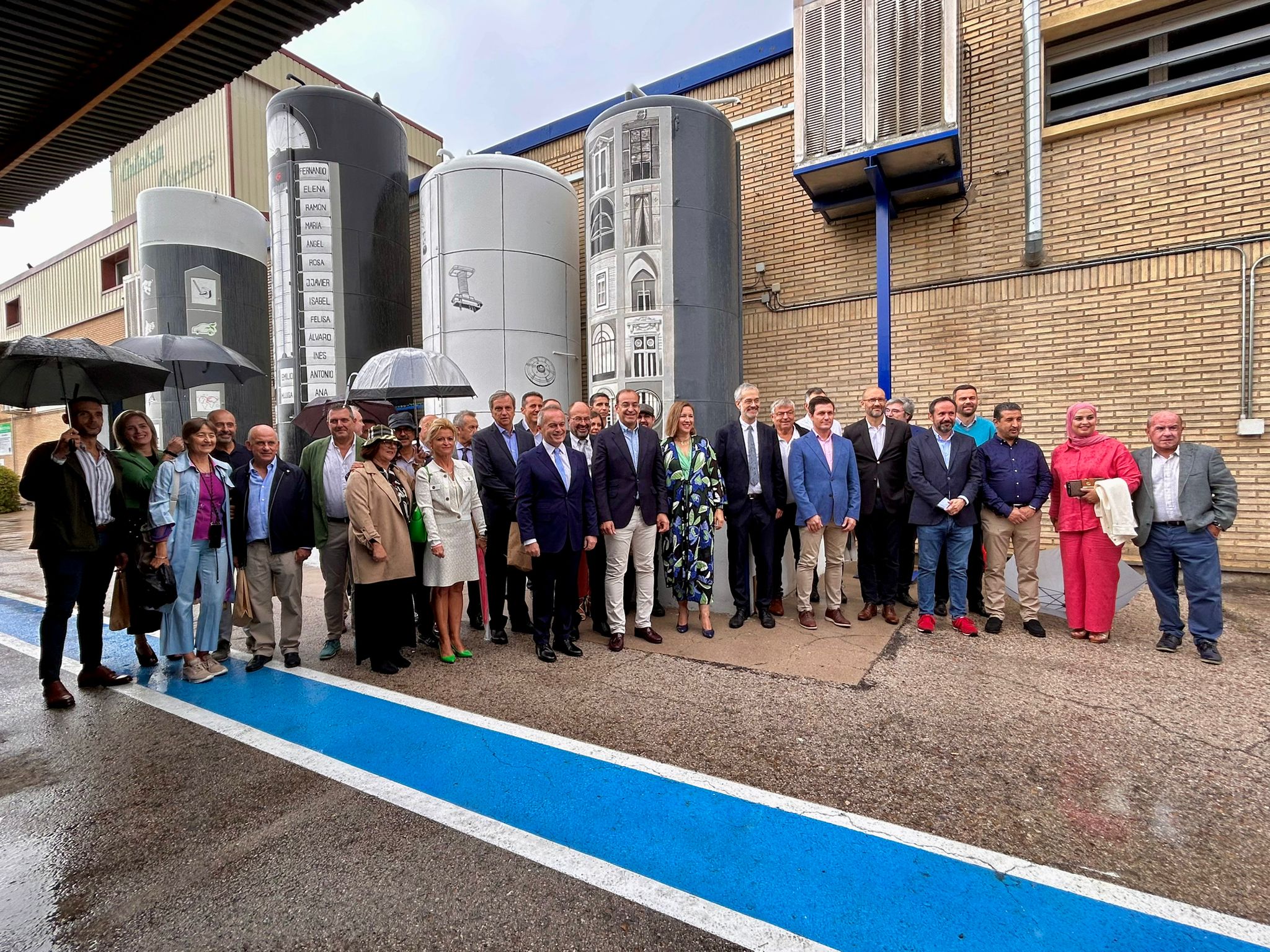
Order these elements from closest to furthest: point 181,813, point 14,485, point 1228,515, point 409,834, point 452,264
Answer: point 409,834, point 181,813, point 1228,515, point 452,264, point 14,485

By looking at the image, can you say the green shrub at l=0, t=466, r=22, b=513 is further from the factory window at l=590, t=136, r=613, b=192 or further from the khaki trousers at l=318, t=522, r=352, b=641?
the khaki trousers at l=318, t=522, r=352, b=641

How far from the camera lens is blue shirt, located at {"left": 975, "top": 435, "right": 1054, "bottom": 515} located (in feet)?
17.4

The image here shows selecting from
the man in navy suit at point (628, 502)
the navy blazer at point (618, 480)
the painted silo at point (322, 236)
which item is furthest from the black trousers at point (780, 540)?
the painted silo at point (322, 236)

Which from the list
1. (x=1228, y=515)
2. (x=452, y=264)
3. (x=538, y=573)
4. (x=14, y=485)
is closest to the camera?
(x=1228, y=515)

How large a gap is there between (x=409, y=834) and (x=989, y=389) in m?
8.29

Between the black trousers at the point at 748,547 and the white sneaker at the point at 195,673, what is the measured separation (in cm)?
406

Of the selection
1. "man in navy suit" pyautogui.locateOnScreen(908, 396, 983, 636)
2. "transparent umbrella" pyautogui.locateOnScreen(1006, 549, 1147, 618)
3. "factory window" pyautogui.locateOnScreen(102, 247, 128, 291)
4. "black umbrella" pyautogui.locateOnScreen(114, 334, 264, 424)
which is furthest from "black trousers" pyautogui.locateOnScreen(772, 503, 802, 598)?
"factory window" pyautogui.locateOnScreen(102, 247, 128, 291)

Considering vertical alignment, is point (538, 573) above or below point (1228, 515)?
below

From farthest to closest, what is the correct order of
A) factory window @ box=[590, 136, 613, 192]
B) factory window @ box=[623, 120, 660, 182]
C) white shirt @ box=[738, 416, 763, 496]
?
factory window @ box=[590, 136, 613, 192], factory window @ box=[623, 120, 660, 182], white shirt @ box=[738, 416, 763, 496]

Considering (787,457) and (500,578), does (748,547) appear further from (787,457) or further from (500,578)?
(500,578)

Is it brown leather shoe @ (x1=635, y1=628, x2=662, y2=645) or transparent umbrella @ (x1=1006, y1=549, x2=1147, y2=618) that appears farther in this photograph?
transparent umbrella @ (x1=1006, y1=549, x2=1147, y2=618)

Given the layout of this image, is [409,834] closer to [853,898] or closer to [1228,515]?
[853,898]

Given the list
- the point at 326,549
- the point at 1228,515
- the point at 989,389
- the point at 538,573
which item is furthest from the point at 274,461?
the point at 989,389

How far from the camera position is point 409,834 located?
107 inches
